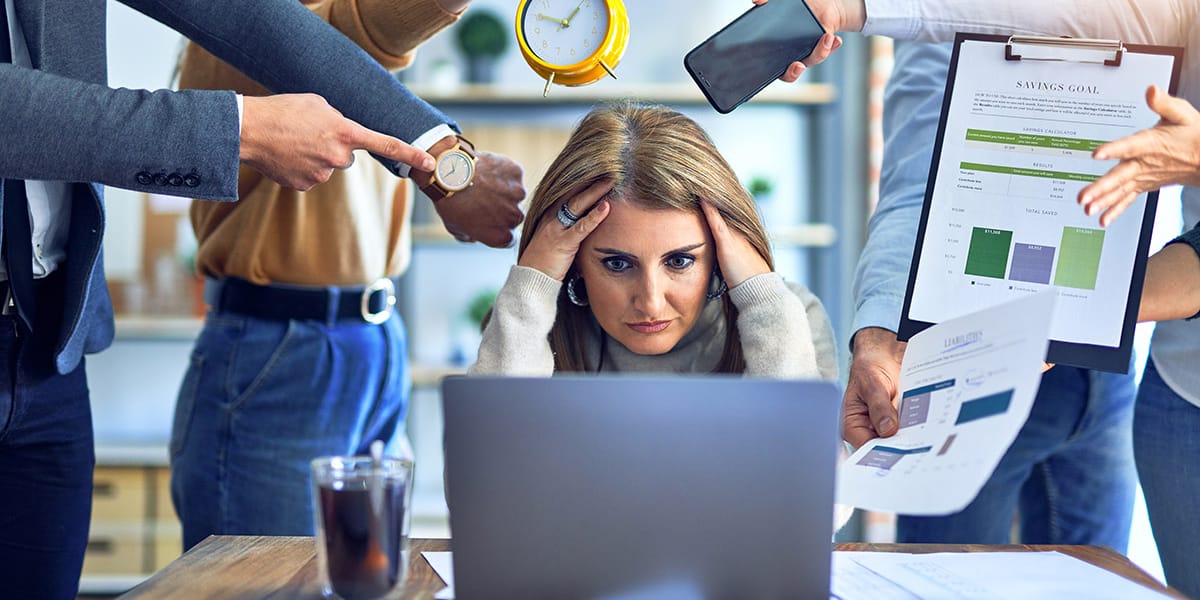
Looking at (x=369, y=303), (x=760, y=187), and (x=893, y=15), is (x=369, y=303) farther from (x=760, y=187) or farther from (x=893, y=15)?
(x=760, y=187)

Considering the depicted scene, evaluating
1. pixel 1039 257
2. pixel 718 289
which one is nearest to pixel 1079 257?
pixel 1039 257

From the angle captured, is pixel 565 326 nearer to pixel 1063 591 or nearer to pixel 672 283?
pixel 672 283

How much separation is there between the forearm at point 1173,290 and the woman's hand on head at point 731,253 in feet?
1.71

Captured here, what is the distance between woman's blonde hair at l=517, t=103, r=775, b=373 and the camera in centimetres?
A: 158

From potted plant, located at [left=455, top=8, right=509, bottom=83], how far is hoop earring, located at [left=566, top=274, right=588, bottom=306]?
184cm

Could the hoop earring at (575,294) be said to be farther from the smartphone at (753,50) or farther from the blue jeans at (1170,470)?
the blue jeans at (1170,470)

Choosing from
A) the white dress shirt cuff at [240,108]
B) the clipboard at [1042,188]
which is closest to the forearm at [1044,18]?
the clipboard at [1042,188]

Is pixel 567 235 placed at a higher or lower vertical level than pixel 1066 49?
lower

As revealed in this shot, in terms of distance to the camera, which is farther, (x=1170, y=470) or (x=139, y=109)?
(x=1170, y=470)

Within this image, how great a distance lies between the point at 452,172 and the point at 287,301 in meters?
0.45

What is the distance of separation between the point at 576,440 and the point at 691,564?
137mm

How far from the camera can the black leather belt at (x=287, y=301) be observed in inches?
69.0

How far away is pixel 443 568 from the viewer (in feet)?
3.49

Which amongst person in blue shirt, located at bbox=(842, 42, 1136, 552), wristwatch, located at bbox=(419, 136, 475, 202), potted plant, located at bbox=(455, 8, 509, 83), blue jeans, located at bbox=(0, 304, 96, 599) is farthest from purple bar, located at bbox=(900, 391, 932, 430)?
potted plant, located at bbox=(455, 8, 509, 83)
